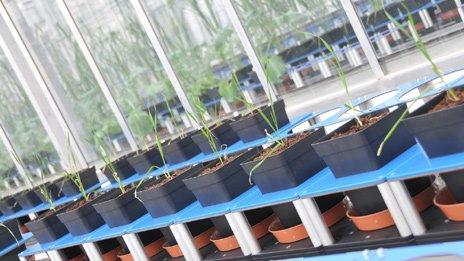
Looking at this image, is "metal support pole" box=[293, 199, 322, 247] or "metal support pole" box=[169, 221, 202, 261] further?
"metal support pole" box=[169, 221, 202, 261]

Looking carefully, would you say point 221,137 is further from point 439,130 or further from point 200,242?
point 439,130

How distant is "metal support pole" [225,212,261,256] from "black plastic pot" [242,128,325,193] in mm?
239

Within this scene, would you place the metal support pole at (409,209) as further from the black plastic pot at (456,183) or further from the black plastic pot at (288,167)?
the black plastic pot at (288,167)

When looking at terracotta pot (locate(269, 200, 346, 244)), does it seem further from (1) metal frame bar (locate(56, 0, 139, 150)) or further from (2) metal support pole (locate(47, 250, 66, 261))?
(1) metal frame bar (locate(56, 0, 139, 150))

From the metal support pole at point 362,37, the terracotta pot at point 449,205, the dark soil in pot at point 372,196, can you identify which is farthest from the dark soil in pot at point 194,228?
the metal support pole at point 362,37

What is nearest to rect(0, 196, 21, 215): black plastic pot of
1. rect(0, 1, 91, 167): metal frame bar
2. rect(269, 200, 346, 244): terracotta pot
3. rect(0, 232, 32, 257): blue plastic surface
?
rect(0, 232, 32, 257): blue plastic surface

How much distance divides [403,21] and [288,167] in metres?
3.55

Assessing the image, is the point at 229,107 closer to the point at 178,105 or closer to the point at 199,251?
the point at 178,105

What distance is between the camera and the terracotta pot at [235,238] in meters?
3.99

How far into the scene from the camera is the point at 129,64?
9.46m

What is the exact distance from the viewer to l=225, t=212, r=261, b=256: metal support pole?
3.70 m

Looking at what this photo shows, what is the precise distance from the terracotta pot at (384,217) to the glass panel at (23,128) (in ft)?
28.7

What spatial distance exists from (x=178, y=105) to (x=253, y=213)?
5.28 meters

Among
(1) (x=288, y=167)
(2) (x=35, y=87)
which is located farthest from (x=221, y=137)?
(2) (x=35, y=87)
